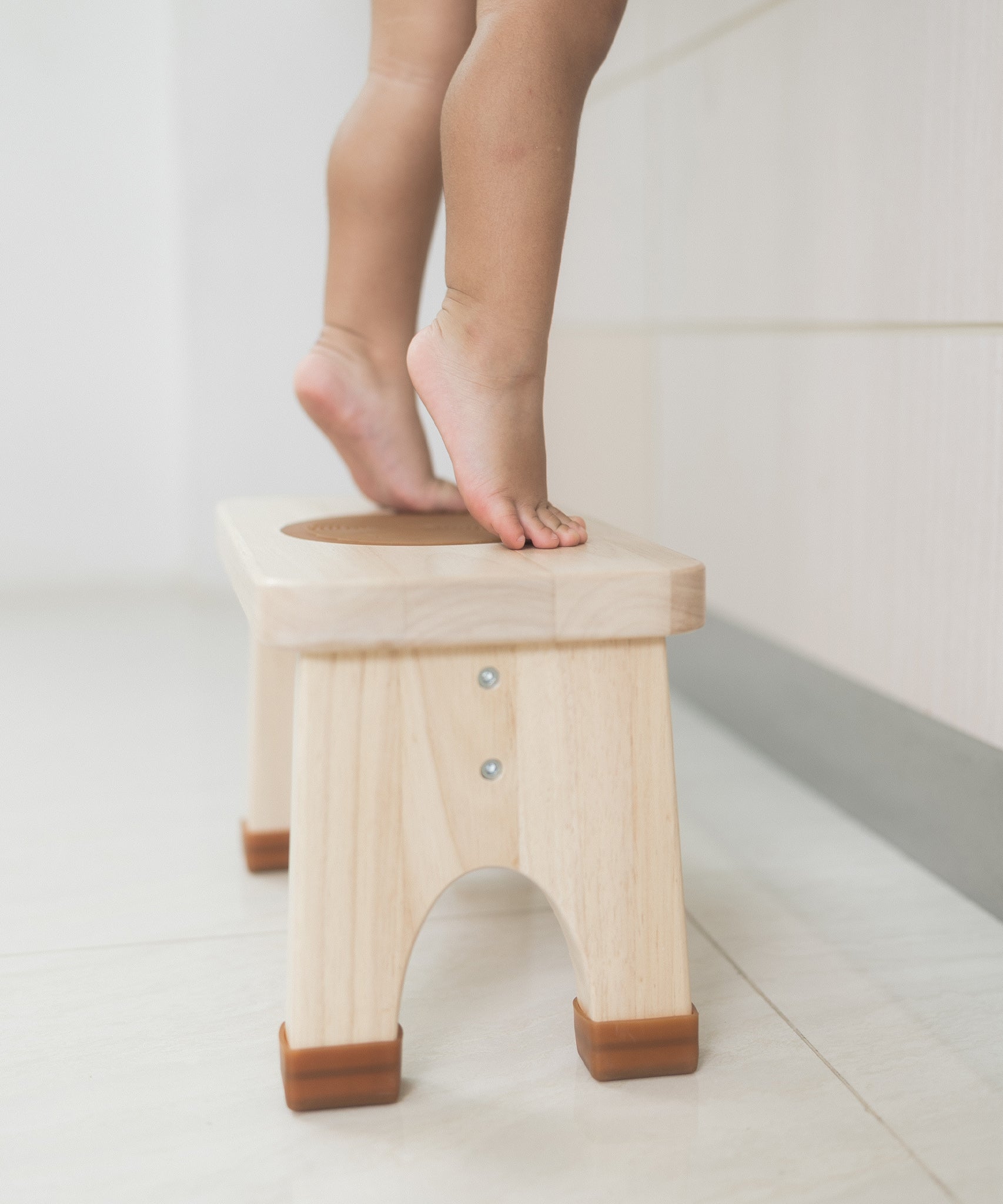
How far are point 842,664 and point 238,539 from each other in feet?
2.11

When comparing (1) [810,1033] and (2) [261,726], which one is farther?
(2) [261,726]

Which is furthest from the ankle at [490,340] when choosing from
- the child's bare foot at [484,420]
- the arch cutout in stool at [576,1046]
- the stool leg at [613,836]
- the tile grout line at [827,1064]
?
the tile grout line at [827,1064]

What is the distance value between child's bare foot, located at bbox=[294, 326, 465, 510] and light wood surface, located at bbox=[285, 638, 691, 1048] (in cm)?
32

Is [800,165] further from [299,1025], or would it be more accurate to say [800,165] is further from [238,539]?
[299,1025]

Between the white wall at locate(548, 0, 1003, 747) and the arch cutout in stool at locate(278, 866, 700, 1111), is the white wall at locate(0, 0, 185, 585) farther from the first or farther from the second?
the arch cutout in stool at locate(278, 866, 700, 1111)

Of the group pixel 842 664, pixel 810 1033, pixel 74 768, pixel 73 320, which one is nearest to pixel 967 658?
pixel 842 664

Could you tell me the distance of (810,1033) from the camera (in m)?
0.77

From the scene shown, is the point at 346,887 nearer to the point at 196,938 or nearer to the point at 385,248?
the point at 196,938

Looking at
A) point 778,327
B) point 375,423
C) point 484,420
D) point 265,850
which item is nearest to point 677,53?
point 778,327

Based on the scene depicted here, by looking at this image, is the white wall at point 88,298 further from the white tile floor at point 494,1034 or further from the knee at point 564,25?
the knee at point 564,25

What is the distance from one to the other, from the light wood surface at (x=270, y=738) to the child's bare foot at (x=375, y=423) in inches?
6.1

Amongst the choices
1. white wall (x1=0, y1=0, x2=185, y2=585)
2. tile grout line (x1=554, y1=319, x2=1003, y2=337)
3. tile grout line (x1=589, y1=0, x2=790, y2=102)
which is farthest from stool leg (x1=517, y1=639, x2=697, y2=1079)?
white wall (x1=0, y1=0, x2=185, y2=585)

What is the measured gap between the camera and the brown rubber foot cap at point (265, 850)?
40.1 inches

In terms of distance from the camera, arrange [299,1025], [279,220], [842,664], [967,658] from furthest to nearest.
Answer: [279,220] → [842,664] → [967,658] → [299,1025]
